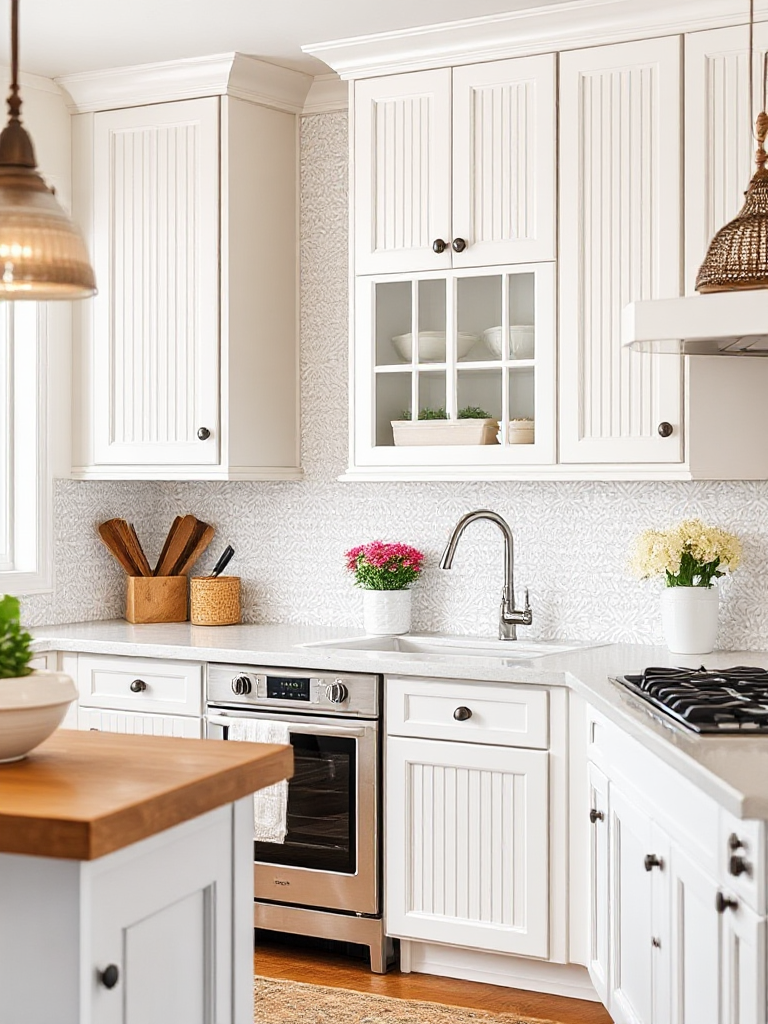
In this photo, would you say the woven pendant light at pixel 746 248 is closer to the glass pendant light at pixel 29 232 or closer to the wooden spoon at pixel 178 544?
the glass pendant light at pixel 29 232

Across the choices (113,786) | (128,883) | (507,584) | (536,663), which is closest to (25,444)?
(507,584)

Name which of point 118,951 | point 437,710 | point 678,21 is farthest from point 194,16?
point 118,951

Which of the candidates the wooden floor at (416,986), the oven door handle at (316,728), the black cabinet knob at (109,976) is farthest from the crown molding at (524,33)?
the black cabinet knob at (109,976)

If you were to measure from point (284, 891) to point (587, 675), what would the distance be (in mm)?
1172

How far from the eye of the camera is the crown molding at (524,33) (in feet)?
11.3

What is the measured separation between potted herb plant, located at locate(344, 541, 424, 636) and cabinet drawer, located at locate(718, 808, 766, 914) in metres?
1.96

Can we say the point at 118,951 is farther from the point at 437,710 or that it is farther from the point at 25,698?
the point at 437,710

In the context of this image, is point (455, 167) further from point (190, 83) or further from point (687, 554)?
point (687, 554)

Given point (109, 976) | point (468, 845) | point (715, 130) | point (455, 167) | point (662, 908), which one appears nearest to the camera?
point (109, 976)

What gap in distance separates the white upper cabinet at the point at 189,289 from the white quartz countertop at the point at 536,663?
523 mm

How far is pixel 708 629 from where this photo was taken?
11.7ft

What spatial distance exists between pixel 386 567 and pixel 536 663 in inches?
30.2

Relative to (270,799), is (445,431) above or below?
above

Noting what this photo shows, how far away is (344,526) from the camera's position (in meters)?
4.38
